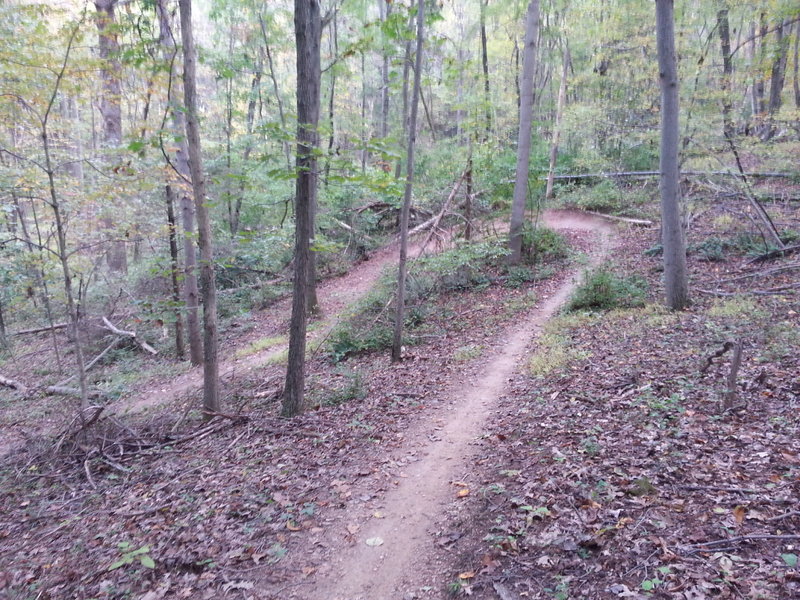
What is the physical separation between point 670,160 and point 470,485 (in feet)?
23.8

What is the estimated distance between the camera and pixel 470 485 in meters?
5.11

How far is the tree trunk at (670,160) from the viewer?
8.05 metres

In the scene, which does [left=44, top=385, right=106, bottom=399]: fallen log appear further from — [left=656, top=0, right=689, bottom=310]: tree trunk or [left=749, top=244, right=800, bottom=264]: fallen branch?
[left=749, top=244, right=800, bottom=264]: fallen branch

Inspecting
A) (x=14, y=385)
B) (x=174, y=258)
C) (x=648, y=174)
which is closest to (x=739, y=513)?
(x=174, y=258)

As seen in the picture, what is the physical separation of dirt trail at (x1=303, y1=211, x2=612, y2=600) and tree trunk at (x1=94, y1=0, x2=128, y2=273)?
5.87m

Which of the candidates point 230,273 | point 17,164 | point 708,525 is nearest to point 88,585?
point 708,525

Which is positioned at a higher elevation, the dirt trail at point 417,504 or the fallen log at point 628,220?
the fallen log at point 628,220

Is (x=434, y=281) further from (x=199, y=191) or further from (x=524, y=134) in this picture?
(x=199, y=191)

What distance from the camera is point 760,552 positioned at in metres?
3.12

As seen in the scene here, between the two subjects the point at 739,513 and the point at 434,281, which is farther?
the point at 434,281

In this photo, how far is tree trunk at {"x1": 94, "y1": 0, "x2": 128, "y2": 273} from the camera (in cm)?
748

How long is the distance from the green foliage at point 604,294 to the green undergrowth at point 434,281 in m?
2.81

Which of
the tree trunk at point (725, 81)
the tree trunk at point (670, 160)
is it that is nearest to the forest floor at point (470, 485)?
the tree trunk at point (670, 160)

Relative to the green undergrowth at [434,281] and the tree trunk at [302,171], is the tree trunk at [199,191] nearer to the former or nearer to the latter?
the tree trunk at [302,171]
